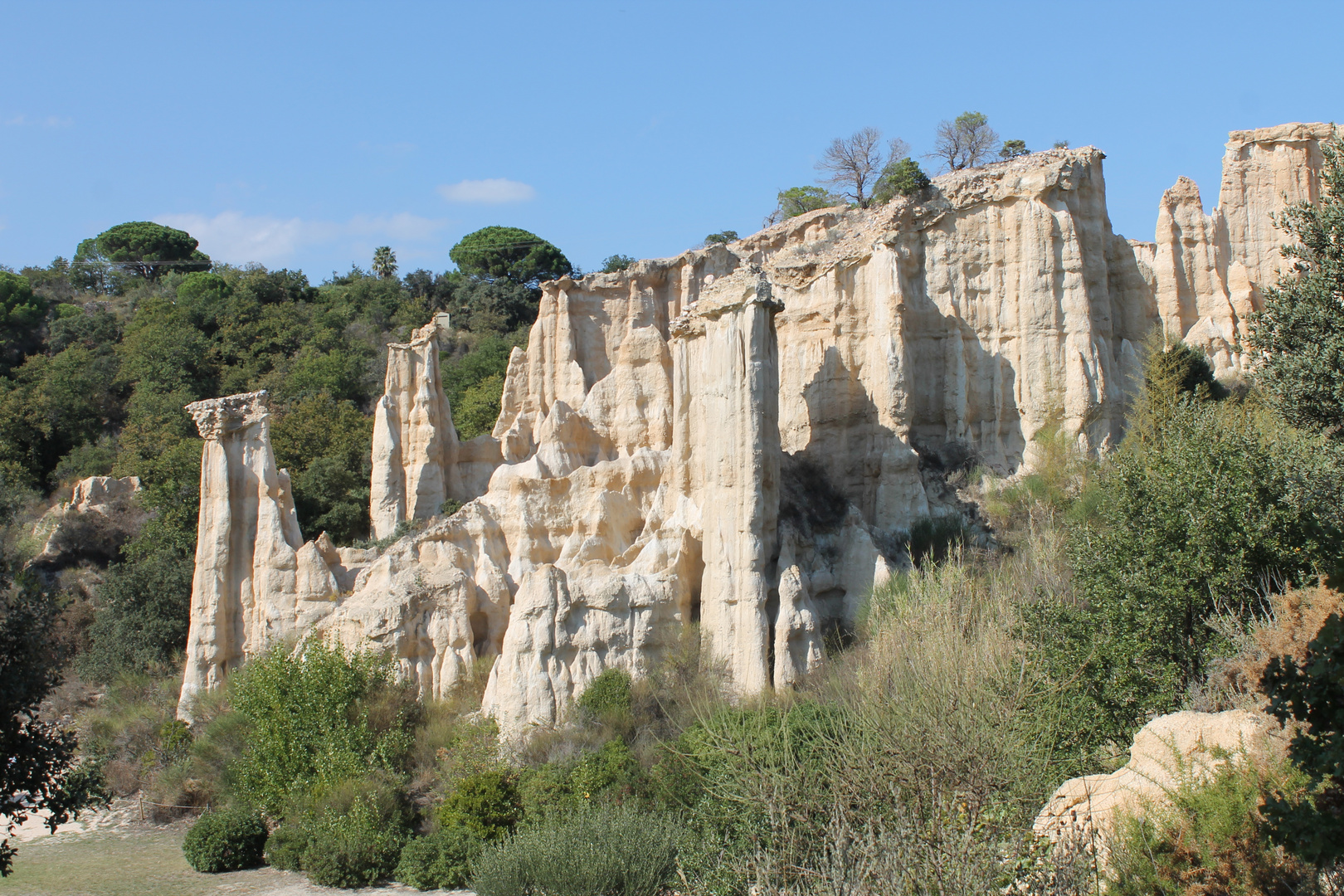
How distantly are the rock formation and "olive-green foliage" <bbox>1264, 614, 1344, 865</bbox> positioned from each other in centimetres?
1295

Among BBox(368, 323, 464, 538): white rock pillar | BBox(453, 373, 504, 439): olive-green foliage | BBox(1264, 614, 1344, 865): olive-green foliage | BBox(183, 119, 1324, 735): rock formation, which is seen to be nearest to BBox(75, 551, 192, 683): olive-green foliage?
BBox(183, 119, 1324, 735): rock formation

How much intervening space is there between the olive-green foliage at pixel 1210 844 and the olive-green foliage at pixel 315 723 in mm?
13945

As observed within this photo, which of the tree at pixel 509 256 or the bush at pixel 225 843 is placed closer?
the bush at pixel 225 843

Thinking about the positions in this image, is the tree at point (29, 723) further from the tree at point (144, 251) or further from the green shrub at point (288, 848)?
the tree at point (144, 251)

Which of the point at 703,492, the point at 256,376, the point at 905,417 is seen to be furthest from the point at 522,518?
the point at 256,376

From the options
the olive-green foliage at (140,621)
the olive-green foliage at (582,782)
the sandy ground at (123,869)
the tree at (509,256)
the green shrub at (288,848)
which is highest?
the tree at (509,256)

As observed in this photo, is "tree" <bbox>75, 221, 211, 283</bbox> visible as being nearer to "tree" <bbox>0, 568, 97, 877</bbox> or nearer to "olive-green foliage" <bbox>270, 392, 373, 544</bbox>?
"olive-green foliage" <bbox>270, 392, 373, 544</bbox>

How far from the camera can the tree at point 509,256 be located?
6225 centimetres

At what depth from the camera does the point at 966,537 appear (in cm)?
2478

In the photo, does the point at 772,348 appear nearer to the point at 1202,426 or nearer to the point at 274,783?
the point at 1202,426

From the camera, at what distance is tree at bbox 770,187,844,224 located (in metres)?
45.1

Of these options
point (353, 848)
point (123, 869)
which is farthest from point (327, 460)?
point (353, 848)

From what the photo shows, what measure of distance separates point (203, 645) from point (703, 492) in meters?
11.8

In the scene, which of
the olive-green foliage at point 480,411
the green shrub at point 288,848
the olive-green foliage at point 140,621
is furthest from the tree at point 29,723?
the olive-green foliage at point 480,411
